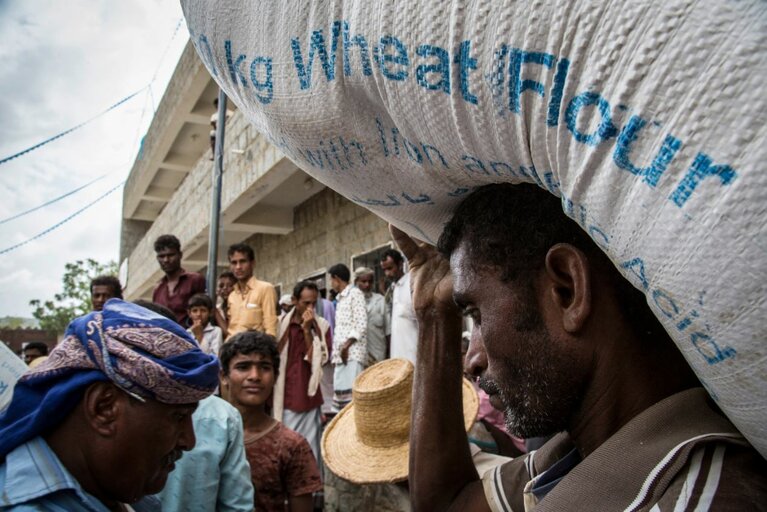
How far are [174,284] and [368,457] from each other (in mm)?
3042

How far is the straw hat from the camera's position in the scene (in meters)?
2.93

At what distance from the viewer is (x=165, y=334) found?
1792 millimetres

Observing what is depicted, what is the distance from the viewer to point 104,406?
5.29 ft

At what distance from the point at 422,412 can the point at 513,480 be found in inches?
12.7

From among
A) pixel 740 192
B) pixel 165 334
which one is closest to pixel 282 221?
pixel 165 334

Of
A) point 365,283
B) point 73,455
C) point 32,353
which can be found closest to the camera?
point 73,455

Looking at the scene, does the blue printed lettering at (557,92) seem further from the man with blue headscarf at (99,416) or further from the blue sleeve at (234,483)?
the blue sleeve at (234,483)

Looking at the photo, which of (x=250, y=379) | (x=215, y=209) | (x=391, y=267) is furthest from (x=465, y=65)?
(x=215, y=209)

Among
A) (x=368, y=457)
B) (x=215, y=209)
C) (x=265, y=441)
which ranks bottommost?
(x=368, y=457)

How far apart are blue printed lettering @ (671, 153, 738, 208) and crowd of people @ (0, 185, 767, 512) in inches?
16.5

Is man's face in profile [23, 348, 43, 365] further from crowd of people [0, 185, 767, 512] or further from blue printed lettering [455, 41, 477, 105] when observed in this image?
blue printed lettering [455, 41, 477, 105]

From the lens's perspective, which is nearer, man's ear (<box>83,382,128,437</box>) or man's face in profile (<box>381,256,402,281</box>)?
man's ear (<box>83,382,128,437</box>)

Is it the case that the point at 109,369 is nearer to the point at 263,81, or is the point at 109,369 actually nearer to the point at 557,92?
the point at 263,81

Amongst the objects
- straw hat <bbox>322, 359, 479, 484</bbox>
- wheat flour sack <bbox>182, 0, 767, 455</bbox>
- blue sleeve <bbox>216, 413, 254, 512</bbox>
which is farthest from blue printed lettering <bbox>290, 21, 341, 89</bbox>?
straw hat <bbox>322, 359, 479, 484</bbox>
